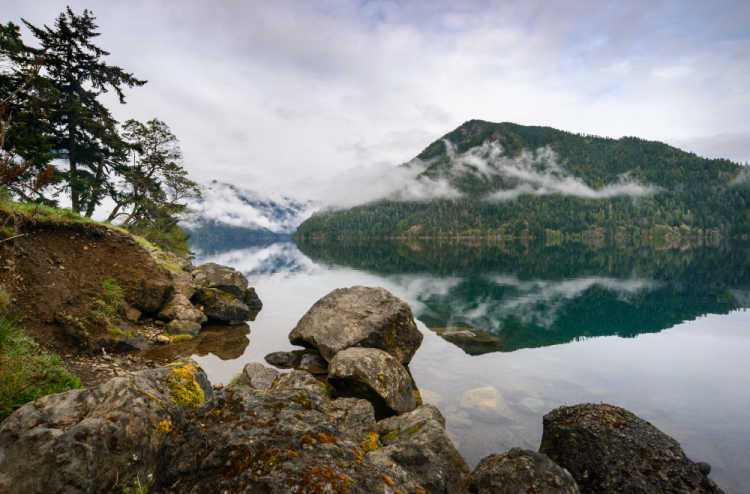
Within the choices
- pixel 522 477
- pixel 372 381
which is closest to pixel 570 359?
pixel 372 381

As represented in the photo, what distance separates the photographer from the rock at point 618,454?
21.4 feet

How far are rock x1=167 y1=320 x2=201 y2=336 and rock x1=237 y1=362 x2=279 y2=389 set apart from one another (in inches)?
282

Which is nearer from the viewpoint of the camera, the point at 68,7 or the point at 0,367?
the point at 0,367

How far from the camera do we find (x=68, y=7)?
26453 millimetres

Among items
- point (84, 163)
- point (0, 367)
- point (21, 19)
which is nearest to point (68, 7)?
point (21, 19)

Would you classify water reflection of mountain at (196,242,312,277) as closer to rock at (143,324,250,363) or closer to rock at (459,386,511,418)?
rock at (143,324,250,363)

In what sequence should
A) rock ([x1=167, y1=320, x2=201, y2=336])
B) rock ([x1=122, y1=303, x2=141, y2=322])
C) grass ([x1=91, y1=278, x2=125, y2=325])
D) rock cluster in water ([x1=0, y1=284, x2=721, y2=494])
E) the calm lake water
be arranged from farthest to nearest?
rock ([x1=167, y1=320, x2=201, y2=336]) < rock ([x1=122, y1=303, x2=141, y2=322]) < grass ([x1=91, y1=278, x2=125, y2=325]) < the calm lake water < rock cluster in water ([x1=0, y1=284, x2=721, y2=494])

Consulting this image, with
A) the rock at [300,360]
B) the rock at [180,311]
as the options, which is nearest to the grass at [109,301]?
the rock at [180,311]

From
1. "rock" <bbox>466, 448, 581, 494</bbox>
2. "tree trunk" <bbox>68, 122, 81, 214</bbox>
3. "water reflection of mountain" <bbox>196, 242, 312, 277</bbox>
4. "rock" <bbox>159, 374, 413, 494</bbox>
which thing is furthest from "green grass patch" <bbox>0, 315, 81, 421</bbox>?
"water reflection of mountain" <bbox>196, 242, 312, 277</bbox>

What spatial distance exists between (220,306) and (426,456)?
20.0 meters

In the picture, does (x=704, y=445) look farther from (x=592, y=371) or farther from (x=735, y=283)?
(x=735, y=283)

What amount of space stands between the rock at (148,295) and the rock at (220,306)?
4.11 meters

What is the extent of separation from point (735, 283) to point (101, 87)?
73.9 meters

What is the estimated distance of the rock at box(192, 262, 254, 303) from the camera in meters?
25.7
